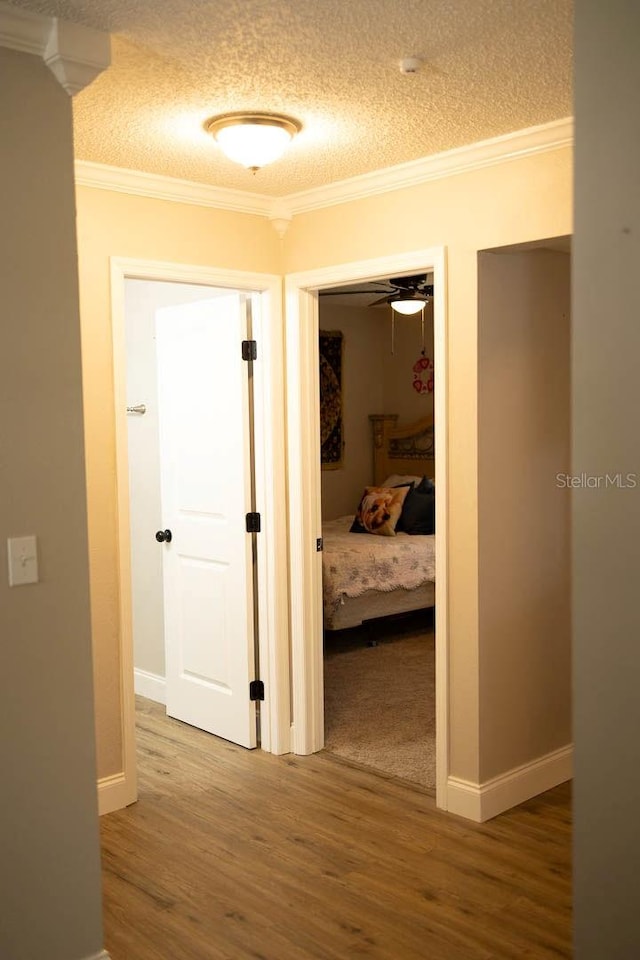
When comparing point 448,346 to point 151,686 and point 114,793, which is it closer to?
point 114,793

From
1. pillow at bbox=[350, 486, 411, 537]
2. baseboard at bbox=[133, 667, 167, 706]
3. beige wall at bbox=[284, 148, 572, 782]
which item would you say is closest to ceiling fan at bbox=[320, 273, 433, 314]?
pillow at bbox=[350, 486, 411, 537]

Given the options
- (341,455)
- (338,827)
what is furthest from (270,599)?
(341,455)

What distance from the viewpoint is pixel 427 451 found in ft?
26.0

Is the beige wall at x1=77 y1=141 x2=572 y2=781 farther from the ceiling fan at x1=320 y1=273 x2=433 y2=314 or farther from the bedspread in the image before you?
the bedspread

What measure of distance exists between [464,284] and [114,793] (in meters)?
2.48

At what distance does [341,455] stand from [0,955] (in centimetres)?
598

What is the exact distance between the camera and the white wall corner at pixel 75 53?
7.39 feet

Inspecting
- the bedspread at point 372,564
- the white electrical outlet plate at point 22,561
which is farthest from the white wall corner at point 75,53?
the bedspread at point 372,564

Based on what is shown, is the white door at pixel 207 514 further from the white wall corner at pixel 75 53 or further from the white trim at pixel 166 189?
the white wall corner at pixel 75 53

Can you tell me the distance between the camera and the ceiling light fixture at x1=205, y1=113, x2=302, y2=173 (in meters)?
2.96

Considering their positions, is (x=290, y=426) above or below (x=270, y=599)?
above

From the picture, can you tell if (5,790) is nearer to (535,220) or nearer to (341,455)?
(535,220)

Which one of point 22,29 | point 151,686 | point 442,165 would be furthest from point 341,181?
point 151,686

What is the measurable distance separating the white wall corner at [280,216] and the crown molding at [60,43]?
184cm
